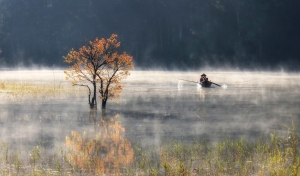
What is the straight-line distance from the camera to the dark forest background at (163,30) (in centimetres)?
15775

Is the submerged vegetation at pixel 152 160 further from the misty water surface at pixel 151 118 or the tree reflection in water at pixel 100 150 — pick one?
the misty water surface at pixel 151 118

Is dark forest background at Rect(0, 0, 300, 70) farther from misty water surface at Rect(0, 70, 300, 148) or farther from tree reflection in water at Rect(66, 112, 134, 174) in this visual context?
tree reflection in water at Rect(66, 112, 134, 174)

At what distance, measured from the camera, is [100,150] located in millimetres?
19703

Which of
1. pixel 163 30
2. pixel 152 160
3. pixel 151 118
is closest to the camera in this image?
pixel 152 160

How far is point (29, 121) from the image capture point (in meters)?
28.2

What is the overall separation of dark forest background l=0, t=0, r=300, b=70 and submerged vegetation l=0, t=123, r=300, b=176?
133510mm

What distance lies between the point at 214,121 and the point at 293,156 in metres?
12.0

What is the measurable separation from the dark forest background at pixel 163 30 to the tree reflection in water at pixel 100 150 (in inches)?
5104

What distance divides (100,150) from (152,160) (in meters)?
2.78

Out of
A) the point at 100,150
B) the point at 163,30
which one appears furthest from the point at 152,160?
the point at 163,30

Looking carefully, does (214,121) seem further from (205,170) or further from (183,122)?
(205,170)

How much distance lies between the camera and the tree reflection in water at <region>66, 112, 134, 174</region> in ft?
54.6

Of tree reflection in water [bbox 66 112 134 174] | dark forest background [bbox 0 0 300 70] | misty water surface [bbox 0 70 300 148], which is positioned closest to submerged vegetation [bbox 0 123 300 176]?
tree reflection in water [bbox 66 112 134 174]

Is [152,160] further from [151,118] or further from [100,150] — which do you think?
[151,118]
